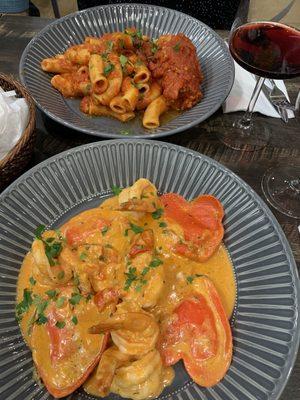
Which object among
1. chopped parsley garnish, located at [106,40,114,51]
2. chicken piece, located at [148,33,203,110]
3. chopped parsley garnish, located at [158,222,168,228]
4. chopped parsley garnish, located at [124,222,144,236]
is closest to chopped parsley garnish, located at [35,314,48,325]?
chopped parsley garnish, located at [124,222,144,236]

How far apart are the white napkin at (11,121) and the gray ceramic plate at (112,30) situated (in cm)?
12

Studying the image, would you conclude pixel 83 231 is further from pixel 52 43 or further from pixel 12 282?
pixel 52 43

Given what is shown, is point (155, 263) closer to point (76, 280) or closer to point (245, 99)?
point (76, 280)

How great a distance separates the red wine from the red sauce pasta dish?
297 millimetres

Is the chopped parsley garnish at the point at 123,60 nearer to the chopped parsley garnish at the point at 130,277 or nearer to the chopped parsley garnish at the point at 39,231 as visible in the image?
the chopped parsley garnish at the point at 39,231

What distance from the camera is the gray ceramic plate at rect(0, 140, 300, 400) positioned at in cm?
99

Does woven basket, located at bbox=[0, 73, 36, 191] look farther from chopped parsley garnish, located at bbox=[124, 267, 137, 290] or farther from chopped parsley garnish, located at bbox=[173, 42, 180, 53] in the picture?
chopped parsley garnish, located at bbox=[173, 42, 180, 53]

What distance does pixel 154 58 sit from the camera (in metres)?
1.85

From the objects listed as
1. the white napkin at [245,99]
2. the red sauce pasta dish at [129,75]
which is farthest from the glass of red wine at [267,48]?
the red sauce pasta dish at [129,75]

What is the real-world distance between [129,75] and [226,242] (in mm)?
918

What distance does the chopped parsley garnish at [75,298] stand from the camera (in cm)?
105

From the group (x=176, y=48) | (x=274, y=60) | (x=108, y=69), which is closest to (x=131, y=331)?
(x=274, y=60)

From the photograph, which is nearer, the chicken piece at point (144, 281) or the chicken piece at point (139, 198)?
the chicken piece at point (144, 281)

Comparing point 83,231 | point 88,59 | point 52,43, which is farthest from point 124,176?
point 52,43
